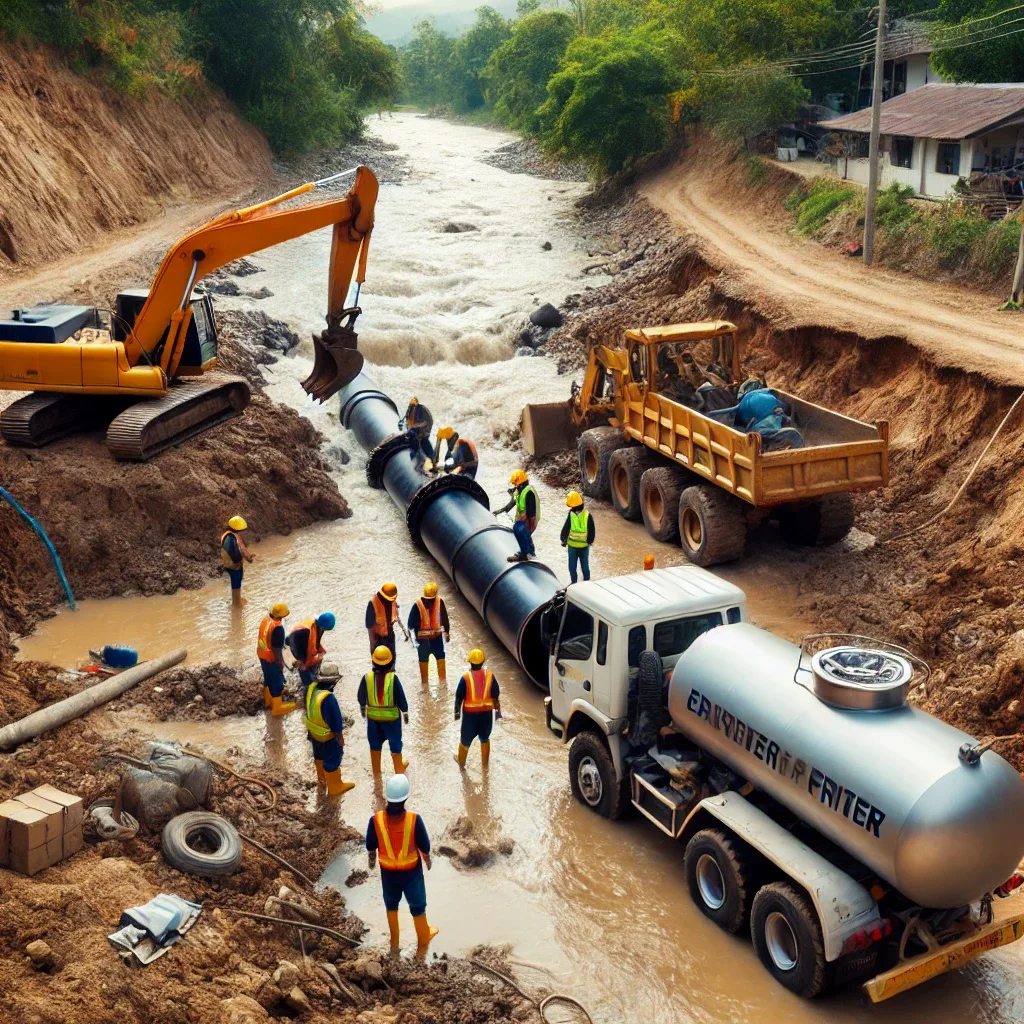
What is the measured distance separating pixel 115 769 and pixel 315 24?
58.1 meters

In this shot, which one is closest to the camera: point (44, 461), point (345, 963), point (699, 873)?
point (345, 963)

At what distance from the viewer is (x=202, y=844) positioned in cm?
927

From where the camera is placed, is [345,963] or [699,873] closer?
[345,963]

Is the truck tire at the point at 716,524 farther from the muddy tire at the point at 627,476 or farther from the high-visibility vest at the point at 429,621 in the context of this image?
the high-visibility vest at the point at 429,621

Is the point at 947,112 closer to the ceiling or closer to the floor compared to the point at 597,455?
closer to the ceiling

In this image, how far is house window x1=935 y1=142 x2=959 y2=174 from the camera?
3067 centimetres

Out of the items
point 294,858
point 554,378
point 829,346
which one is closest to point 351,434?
point 554,378

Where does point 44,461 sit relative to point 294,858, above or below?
above

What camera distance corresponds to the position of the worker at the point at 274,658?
12453mm

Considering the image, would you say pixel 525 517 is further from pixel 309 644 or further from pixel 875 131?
pixel 875 131

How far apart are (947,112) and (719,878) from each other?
28414 mm

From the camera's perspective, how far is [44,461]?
16.4 m

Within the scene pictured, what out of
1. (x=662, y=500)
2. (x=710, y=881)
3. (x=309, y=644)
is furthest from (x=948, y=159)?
(x=710, y=881)

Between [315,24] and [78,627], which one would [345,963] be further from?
[315,24]
